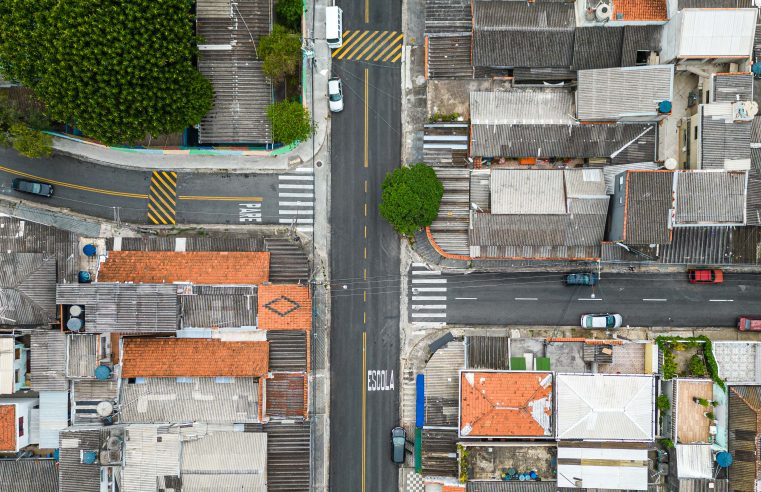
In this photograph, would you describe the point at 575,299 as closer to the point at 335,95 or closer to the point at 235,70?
the point at 335,95

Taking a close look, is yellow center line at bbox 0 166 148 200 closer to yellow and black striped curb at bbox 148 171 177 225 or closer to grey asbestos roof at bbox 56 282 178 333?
yellow and black striped curb at bbox 148 171 177 225

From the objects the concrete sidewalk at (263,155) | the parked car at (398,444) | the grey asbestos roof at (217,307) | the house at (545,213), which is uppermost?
the concrete sidewalk at (263,155)

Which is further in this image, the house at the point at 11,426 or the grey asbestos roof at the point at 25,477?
the grey asbestos roof at the point at 25,477

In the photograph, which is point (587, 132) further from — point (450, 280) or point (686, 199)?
point (450, 280)

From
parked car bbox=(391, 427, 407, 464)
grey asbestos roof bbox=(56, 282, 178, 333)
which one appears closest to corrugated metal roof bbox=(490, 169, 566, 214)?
parked car bbox=(391, 427, 407, 464)

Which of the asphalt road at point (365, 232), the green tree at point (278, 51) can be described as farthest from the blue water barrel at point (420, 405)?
the green tree at point (278, 51)

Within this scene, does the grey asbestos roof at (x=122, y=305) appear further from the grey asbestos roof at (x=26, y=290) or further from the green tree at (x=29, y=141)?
the green tree at (x=29, y=141)
